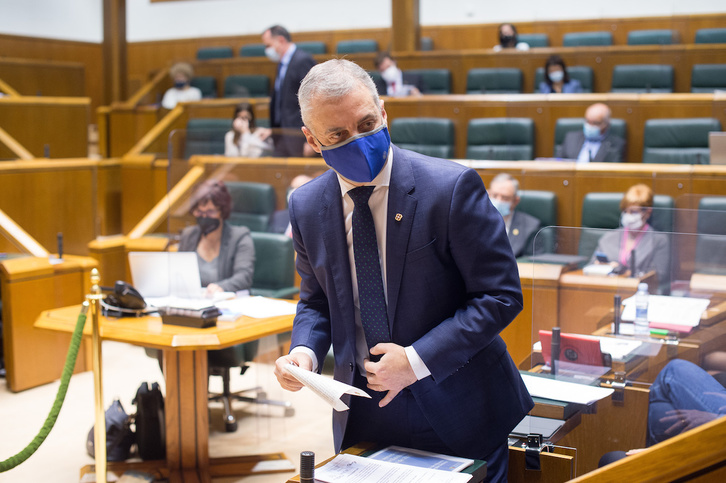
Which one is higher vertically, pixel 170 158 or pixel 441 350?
pixel 170 158

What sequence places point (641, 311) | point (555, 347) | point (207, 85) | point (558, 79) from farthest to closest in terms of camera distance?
point (207, 85)
point (558, 79)
point (641, 311)
point (555, 347)

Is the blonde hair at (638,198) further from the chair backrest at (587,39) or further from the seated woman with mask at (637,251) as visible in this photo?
the chair backrest at (587,39)

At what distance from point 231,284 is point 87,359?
1.40 m

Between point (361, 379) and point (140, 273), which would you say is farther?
point (140, 273)

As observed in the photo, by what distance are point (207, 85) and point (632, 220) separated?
227 inches

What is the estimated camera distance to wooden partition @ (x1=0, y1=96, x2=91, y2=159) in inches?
280

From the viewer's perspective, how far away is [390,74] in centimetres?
688

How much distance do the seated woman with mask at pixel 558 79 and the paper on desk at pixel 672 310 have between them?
452 cm

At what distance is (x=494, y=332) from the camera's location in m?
1.37

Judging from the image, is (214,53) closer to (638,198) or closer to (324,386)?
(638,198)

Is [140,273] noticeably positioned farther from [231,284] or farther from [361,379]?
[361,379]

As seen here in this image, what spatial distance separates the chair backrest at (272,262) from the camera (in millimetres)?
4008

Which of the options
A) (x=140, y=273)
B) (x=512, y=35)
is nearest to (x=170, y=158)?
(x=140, y=273)

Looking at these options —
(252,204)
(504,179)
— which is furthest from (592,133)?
(252,204)
